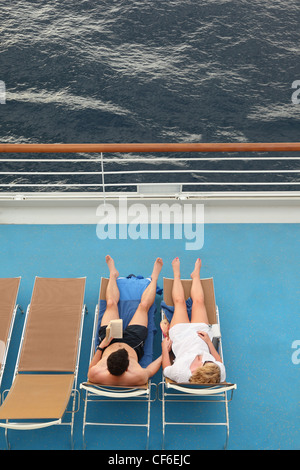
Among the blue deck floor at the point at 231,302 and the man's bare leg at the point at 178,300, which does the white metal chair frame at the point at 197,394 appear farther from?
the man's bare leg at the point at 178,300

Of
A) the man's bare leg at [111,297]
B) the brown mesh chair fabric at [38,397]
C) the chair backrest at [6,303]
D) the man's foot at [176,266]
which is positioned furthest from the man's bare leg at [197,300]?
the chair backrest at [6,303]

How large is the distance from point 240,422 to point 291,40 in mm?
18996

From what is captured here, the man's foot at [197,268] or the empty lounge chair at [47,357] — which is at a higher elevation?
the man's foot at [197,268]

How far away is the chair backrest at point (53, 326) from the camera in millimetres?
3746

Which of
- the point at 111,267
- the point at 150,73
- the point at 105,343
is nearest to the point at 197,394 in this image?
the point at 105,343

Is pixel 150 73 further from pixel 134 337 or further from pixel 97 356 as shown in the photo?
pixel 97 356

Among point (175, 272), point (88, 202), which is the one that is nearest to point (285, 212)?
point (175, 272)

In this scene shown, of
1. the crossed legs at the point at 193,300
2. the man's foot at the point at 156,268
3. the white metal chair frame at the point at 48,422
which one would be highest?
the man's foot at the point at 156,268

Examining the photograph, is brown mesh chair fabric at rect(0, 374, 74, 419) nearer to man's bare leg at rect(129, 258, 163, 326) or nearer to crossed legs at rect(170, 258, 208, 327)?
man's bare leg at rect(129, 258, 163, 326)

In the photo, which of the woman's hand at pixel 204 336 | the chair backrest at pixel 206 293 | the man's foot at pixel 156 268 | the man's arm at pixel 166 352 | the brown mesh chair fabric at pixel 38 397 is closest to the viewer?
the brown mesh chair fabric at pixel 38 397

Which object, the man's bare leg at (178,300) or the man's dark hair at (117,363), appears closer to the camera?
the man's dark hair at (117,363)

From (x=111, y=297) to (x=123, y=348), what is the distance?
676 millimetres

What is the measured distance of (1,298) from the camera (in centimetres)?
407

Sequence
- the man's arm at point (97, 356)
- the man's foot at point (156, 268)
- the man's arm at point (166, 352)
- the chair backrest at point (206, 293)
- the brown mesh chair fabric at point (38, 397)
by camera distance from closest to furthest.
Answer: the brown mesh chair fabric at point (38, 397) < the man's arm at point (97, 356) < the man's arm at point (166, 352) < the chair backrest at point (206, 293) < the man's foot at point (156, 268)
